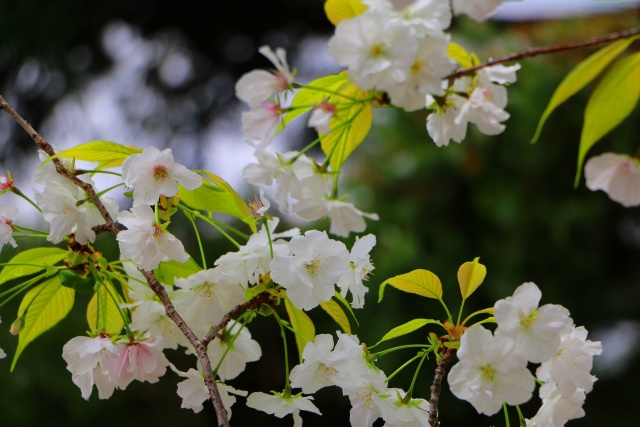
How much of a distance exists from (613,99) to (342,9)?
0.13 m

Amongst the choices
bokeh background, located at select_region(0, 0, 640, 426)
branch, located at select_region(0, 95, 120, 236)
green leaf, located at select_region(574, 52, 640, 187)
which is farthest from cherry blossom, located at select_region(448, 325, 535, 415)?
bokeh background, located at select_region(0, 0, 640, 426)

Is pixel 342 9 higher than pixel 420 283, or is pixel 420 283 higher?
pixel 342 9

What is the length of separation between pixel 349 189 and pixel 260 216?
2273 mm

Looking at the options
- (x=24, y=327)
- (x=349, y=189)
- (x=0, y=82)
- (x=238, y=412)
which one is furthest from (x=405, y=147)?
(x=24, y=327)

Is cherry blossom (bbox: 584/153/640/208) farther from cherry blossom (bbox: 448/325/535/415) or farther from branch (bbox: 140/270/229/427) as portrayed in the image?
branch (bbox: 140/270/229/427)

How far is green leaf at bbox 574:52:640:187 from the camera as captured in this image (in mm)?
329

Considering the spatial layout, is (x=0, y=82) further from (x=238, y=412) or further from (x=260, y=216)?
(x=260, y=216)

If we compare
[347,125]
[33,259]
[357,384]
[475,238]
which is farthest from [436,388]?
[475,238]

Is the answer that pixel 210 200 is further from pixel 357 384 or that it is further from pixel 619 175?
pixel 619 175

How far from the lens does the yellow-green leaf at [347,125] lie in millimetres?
379

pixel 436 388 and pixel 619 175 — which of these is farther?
pixel 436 388

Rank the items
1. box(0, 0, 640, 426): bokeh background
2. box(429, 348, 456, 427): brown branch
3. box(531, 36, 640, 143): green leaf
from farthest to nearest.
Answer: box(0, 0, 640, 426): bokeh background
box(429, 348, 456, 427): brown branch
box(531, 36, 640, 143): green leaf

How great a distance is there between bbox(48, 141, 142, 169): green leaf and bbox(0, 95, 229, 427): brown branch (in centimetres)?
1

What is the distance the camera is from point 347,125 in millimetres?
403
